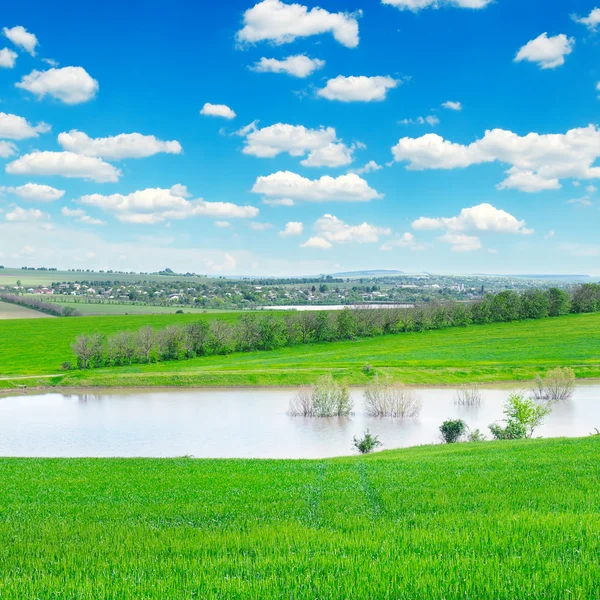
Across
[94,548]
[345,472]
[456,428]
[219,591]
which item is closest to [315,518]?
[94,548]

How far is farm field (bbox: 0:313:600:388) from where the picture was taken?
207ft

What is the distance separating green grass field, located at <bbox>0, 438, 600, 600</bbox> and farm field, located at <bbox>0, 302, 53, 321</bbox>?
116 m

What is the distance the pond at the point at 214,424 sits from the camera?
35.3 m

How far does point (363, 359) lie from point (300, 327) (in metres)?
19.2

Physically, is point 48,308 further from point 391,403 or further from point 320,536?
point 320,536

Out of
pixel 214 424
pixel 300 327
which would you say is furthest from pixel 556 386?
pixel 300 327

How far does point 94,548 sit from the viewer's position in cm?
804

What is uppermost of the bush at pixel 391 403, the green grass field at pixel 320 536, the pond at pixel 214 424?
the green grass field at pixel 320 536

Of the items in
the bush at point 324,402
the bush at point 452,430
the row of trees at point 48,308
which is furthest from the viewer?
the row of trees at point 48,308

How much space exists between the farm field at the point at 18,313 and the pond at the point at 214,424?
69706 mm

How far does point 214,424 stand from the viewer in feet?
139

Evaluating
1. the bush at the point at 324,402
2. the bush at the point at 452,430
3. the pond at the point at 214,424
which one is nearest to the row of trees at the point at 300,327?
the pond at the point at 214,424

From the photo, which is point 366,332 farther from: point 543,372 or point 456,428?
point 456,428

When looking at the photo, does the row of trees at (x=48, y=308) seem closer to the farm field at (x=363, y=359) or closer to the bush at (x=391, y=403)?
the farm field at (x=363, y=359)
